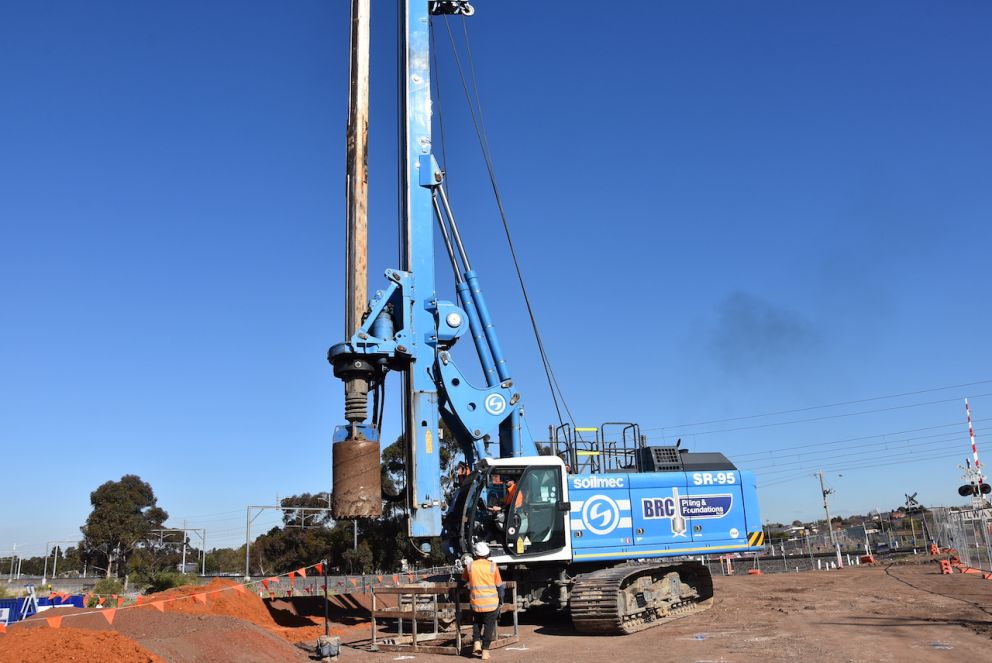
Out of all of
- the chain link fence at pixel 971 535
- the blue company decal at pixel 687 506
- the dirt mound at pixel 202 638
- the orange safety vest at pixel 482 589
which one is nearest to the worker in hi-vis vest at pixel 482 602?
the orange safety vest at pixel 482 589

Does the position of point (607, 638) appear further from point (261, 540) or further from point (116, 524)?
point (116, 524)

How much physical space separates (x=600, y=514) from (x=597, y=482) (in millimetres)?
598

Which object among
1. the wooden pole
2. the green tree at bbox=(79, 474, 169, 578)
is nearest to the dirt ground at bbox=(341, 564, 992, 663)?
the wooden pole

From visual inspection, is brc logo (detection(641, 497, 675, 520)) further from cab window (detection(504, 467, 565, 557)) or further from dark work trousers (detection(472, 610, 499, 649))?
dark work trousers (detection(472, 610, 499, 649))

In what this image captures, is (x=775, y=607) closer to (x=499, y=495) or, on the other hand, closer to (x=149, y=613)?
(x=499, y=495)

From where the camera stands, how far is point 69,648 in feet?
29.4

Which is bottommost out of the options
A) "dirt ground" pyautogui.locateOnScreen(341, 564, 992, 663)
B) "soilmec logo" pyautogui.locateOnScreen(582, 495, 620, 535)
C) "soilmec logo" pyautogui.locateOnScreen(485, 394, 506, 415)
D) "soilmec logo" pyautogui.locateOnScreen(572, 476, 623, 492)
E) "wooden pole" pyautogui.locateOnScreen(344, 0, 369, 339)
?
"dirt ground" pyautogui.locateOnScreen(341, 564, 992, 663)

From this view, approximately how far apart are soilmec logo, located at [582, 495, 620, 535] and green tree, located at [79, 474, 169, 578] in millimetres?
53039

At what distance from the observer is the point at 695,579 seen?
55.5ft

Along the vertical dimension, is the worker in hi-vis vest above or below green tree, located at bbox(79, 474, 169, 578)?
below

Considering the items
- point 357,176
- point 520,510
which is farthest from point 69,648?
point 357,176

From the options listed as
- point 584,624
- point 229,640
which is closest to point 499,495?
point 584,624

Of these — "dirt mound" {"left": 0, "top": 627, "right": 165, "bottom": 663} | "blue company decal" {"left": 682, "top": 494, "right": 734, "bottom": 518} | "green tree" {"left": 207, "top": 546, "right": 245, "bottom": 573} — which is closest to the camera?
"dirt mound" {"left": 0, "top": 627, "right": 165, "bottom": 663}

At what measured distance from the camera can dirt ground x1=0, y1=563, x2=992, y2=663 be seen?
31.6ft
